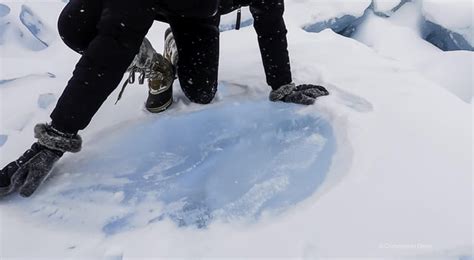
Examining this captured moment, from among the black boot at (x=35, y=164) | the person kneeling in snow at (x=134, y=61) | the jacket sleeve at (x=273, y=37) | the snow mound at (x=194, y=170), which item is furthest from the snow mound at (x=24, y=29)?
the black boot at (x=35, y=164)

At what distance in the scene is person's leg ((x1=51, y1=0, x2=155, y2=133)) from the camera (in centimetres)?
105

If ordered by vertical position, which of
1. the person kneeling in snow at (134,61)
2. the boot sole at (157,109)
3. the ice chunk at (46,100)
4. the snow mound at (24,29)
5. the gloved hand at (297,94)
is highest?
the person kneeling in snow at (134,61)

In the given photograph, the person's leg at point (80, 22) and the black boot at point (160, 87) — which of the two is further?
the black boot at point (160, 87)

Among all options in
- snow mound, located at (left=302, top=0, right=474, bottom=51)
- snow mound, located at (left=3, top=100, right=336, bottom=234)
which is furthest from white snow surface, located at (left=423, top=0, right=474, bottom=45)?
snow mound, located at (left=3, top=100, right=336, bottom=234)

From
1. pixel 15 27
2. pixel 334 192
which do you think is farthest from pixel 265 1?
pixel 15 27

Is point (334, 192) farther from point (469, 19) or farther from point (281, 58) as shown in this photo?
point (469, 19)

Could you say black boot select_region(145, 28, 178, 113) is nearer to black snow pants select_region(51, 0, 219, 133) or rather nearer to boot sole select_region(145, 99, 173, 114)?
boot sole select_region(145, 99, 173, 114)

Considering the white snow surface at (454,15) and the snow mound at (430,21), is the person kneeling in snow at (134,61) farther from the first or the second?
the white snow surface at (454,15)

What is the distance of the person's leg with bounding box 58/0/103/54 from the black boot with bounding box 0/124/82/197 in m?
0.33

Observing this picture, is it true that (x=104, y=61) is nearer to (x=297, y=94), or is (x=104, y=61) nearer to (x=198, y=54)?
(x=198, y=54)

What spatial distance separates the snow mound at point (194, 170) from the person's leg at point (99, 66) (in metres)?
0.15

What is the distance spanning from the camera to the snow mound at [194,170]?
1.01 meters

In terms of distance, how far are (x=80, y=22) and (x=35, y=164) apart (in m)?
0.41

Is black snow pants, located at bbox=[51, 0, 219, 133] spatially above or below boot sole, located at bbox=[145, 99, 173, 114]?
above
